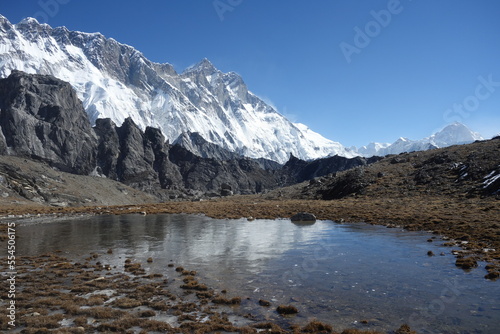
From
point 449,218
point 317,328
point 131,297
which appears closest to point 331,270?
point 317,328

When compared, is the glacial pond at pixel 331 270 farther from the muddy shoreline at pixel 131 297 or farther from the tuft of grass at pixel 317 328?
the muddy shoreline at pixel 131 297

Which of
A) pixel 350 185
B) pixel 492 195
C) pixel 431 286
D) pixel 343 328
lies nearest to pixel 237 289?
pixel 343 328

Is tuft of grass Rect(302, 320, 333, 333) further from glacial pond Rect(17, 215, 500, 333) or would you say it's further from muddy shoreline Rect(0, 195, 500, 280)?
muddy shoreline Rect(0, 195, 500, 280)

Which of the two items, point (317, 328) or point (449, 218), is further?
point (449, 218)

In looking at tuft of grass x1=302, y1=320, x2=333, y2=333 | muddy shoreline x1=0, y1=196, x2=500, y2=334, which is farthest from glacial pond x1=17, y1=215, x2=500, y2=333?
muddy shoreline x1=0, y1=196, x2=500, y2=334

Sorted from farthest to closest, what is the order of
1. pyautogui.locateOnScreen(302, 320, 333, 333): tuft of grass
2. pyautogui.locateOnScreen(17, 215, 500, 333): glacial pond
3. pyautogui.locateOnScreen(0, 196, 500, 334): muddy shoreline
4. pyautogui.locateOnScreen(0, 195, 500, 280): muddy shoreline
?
pyautogui.locateOnScreen(0, 195, 500, 280): muddy shoreline, pyautogui.locateOnScreen(17, 215, 500, 333): glacial pond, pyautogui.locateOnScreen(0, 196, 500, 334): muddy shoreline, pyautogui.locateOnScreen(302, 320, 333, 333): tuft of grass

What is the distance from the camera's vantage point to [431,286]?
1948cm

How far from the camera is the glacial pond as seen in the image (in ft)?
52.1

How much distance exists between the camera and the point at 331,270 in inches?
936

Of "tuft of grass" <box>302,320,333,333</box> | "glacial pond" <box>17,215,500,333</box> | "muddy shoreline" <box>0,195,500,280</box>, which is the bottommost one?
"tuft of grass" <box>302,320,333,333</box>

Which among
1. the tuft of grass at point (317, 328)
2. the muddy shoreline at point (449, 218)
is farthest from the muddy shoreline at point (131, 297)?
the muddy shoreline at point (449, 218)

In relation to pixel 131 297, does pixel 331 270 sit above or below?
above

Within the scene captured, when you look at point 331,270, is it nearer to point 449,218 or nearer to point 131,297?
point 131,297

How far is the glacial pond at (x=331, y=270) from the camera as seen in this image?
15.9 metres
